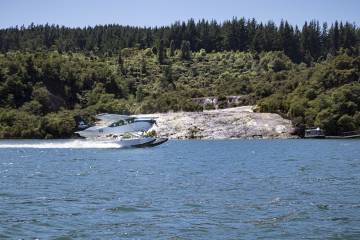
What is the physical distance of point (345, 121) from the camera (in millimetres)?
123750

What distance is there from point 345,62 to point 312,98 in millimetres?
15709

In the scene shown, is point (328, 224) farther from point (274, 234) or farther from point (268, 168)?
point (268, 168)

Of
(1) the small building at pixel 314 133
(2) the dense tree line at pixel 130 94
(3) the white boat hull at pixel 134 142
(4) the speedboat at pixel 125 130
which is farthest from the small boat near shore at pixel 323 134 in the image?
(3) the white boat hull at pixel 134 142

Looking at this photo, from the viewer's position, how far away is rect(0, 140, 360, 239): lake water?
997 inches

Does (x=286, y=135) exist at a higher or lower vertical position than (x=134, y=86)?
lower

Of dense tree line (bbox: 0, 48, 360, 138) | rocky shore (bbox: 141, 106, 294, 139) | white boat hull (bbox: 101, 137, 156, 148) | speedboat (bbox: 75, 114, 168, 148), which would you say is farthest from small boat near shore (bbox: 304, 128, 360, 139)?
white boat hull (bbox: 101, 137, 156, 148)

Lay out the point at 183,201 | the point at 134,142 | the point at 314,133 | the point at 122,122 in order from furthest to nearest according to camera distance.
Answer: the point at 314,133 < the point at 122,122 < the point at 134,142 < the point at 183,201

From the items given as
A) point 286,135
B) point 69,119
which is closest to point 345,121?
point 286,135

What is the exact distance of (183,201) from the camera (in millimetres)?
33219

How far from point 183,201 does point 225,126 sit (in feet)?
315

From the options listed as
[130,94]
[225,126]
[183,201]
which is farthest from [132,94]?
[183,201]

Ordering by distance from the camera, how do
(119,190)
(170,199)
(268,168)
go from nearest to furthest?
(170,199)
(119,190)
(268,168)

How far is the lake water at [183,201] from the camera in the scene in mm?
25312

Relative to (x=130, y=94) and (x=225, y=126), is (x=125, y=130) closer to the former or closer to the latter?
(x=225, y=126)
